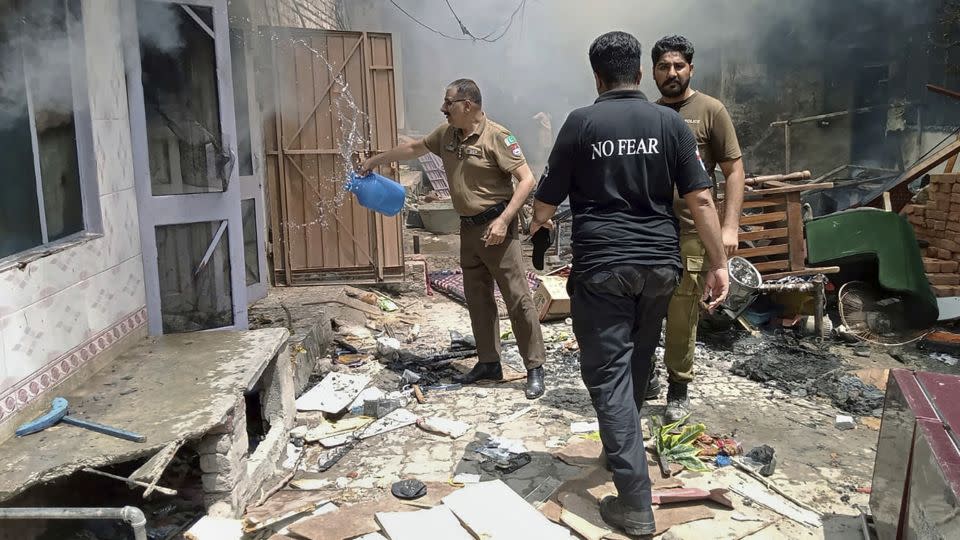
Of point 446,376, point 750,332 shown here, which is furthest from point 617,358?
point 750,332

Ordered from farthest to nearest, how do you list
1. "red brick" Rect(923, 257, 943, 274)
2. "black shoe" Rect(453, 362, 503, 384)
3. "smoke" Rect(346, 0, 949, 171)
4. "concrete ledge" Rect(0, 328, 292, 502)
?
1. "smoke" Rect(346, 0, 949, 171)
2. "red brick" Rect(923, 257, 943, 274)
3. "black shoe" Rect(453, 362, 503, 384)
4. "concrete ledge" Rect(0, 328, 292, 502)

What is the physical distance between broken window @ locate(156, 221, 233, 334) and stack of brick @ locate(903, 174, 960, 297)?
6555 mm

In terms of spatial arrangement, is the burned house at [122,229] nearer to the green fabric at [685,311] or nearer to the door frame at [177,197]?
the door frame at [177,197]

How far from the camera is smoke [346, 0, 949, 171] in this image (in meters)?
13.8

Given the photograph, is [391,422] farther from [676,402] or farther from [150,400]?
[676,402]

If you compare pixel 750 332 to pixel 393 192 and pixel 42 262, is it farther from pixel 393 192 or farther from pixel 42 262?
pixel 42 262

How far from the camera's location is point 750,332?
6121mm

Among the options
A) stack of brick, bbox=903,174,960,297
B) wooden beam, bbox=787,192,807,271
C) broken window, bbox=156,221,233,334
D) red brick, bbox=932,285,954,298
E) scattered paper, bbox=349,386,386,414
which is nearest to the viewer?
broken window, bbox=156,221,233,334

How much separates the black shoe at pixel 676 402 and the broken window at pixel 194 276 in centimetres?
288

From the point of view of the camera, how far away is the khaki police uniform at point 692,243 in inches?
154

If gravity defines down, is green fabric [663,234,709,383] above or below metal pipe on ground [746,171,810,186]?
below

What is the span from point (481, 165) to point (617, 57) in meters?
1.70

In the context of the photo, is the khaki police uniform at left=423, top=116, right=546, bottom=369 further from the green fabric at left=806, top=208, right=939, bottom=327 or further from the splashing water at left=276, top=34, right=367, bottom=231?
the green fabric at left=806, top=208, right=939, bottom=327

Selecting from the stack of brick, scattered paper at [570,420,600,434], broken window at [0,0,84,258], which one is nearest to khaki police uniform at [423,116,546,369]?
scattered paper at [570,420,600,434]
